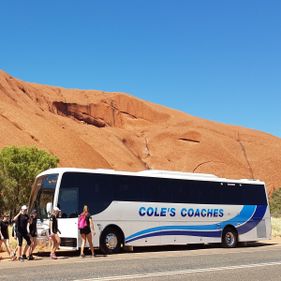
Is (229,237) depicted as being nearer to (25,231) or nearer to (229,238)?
(229,238)

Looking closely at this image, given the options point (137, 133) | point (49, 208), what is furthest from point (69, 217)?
point (137, 133)

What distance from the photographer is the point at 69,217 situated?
17.4 meters

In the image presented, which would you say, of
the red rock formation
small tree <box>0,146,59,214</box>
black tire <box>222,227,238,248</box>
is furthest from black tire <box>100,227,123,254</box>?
the red rock formation

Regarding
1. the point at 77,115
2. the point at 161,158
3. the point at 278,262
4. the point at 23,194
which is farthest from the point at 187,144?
the point at 278,262

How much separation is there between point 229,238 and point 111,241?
21.9ft

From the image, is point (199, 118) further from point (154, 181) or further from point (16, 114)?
point (154, 181)

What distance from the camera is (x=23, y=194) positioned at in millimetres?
37500

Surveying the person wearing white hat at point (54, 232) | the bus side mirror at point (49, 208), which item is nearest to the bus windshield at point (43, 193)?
the bus side mirror at point (49, 208)

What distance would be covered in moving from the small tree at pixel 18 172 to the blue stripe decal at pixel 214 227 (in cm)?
1866

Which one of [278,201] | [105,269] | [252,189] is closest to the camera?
[105,269]

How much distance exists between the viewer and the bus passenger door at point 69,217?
17.2 m

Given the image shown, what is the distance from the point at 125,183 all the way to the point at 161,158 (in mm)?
65769

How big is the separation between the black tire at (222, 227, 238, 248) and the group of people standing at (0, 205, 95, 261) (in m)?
7.60

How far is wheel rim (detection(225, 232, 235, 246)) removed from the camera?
2245cm
